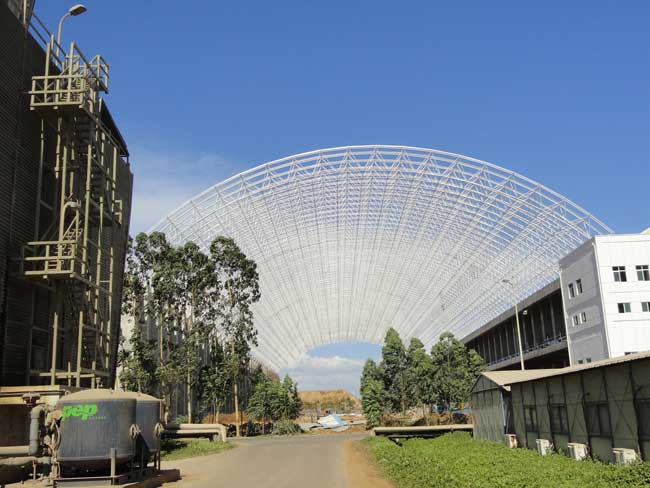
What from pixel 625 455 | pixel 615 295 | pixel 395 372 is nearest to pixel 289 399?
pixel 395 372

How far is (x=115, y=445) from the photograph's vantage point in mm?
18344

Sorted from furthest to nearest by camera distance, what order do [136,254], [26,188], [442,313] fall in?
[442,313]
[136,254]
[26,188]

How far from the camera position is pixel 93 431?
18203 mm

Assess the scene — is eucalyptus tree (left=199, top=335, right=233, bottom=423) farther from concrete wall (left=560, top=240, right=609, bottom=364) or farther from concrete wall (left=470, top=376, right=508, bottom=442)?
concrete wall (left=560, top=240, right=609, bottom=364)

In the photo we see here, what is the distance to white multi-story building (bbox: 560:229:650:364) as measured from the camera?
42.8m

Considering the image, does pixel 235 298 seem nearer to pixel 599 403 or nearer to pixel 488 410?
pixel 488 410

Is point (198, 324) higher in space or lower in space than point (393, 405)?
higher

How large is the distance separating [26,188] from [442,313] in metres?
75.0

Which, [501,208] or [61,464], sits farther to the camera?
[501,208]

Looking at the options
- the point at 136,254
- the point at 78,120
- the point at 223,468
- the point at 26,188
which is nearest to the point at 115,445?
the point at 223,468

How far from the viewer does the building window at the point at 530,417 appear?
106 ft

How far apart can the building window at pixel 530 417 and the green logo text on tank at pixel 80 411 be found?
23.0 meters

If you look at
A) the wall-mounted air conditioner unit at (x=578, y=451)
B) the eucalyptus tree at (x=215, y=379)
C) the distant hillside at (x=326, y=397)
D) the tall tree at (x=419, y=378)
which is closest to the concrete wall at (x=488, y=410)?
the wall-mounted air conditioner unit at (x=578, y=451)

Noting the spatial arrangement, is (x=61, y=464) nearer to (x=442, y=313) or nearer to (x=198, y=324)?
(x=198, y=324)
